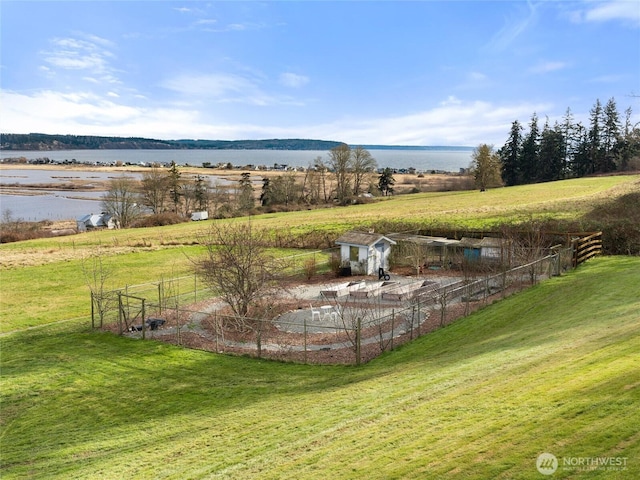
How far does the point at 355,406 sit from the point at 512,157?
92.1 metres

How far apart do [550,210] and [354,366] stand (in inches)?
1492

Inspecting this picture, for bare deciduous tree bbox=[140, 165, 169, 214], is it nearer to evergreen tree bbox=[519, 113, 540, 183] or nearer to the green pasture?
the green pasture

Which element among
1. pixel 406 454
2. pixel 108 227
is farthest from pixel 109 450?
pixel 108 227

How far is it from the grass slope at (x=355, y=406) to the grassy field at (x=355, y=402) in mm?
40

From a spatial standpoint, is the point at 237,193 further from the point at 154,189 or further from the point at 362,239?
the point at 362,239

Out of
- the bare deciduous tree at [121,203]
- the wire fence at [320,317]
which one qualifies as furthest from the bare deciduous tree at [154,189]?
the wire fence at [320,317]

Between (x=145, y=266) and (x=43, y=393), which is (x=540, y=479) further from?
(x=145, y=266)

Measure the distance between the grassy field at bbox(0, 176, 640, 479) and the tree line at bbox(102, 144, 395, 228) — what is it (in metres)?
55.5

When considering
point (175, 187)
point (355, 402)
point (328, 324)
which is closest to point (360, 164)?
point (175, 187)

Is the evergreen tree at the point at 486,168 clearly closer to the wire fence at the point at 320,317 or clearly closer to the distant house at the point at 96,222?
the wire fence at the point at 320,317

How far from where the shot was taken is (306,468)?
7.66m

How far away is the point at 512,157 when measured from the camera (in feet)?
306

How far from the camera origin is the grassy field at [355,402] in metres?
7.23

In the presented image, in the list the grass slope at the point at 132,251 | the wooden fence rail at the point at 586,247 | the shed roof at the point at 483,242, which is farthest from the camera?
the shed roof at the point at 483,242
